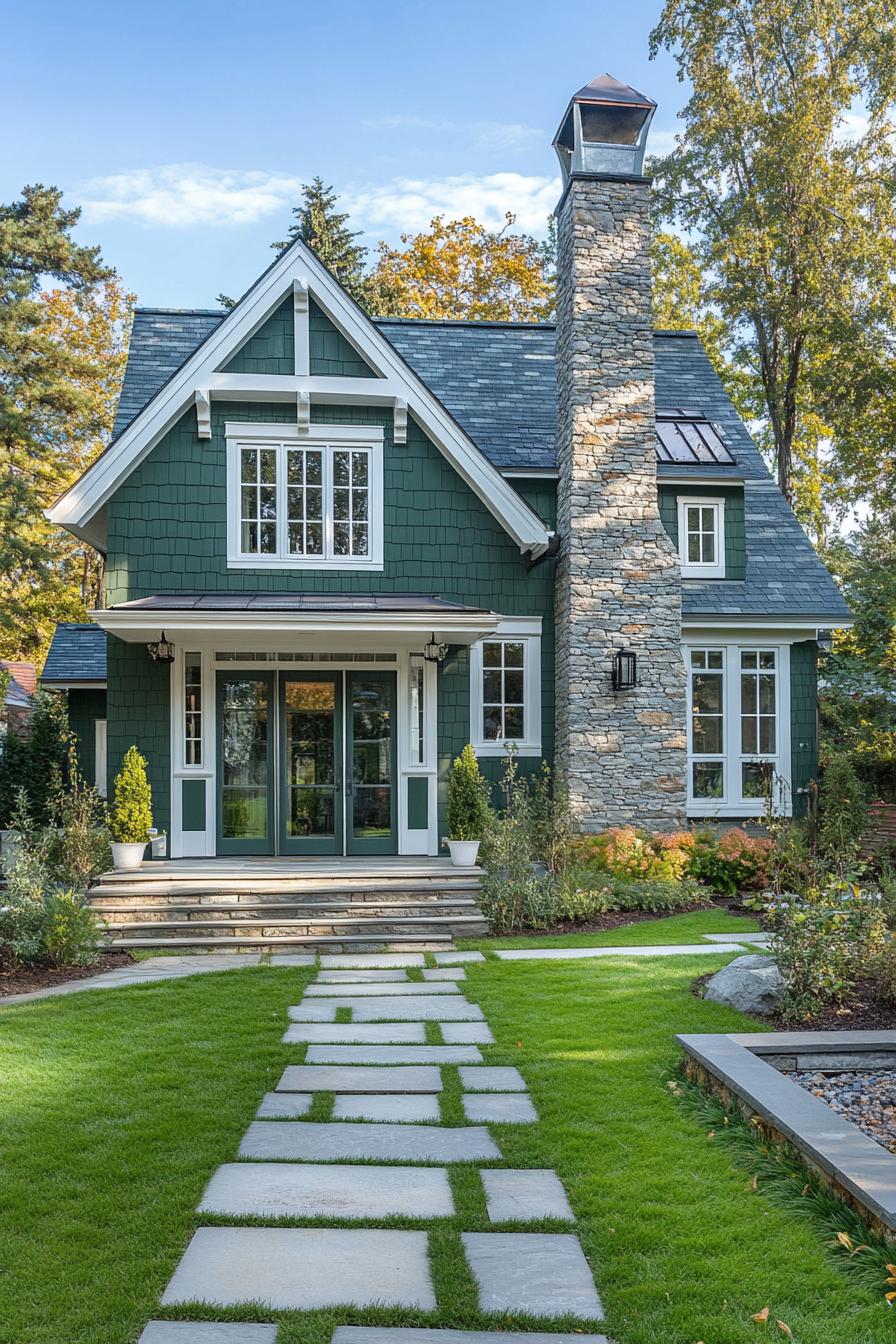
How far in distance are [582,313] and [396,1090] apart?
32.7 ft

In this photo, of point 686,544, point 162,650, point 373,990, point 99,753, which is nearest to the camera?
point 373,990

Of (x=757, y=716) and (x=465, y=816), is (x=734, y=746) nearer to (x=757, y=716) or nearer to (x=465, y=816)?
(x=757, y=716)

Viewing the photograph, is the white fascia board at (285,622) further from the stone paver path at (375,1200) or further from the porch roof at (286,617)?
the stone paver path at (375,1200)

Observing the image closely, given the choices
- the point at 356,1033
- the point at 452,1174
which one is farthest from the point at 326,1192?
the point at 356,1033

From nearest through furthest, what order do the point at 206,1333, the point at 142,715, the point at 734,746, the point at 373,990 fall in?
the point at 206,1333 < the point at 373,990 < the point at 142,715 < the point at 734,746

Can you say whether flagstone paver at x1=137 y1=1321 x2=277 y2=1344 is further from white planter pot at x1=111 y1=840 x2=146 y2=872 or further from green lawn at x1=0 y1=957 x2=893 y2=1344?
white planter pot at x1=111 y1=840 x2=146 y2=872

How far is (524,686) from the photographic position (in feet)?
43.3

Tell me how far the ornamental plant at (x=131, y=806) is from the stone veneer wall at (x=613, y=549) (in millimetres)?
4736

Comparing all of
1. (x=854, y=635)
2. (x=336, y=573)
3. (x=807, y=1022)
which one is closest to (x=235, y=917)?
(x=336, y=573)

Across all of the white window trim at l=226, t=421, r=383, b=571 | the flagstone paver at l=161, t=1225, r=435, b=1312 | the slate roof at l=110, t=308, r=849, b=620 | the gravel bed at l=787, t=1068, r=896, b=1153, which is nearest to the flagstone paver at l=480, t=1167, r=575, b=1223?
the flagstone paver at l=161, t=1225, r=435, b=1312

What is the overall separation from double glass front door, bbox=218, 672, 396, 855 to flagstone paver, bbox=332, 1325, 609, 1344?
922 centimetres

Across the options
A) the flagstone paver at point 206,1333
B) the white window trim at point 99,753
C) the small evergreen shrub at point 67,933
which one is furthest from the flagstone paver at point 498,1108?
the white window trim at point 99,753

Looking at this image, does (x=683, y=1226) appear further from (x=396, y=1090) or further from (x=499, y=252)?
(x=499, y=252)

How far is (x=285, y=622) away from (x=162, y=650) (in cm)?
161
